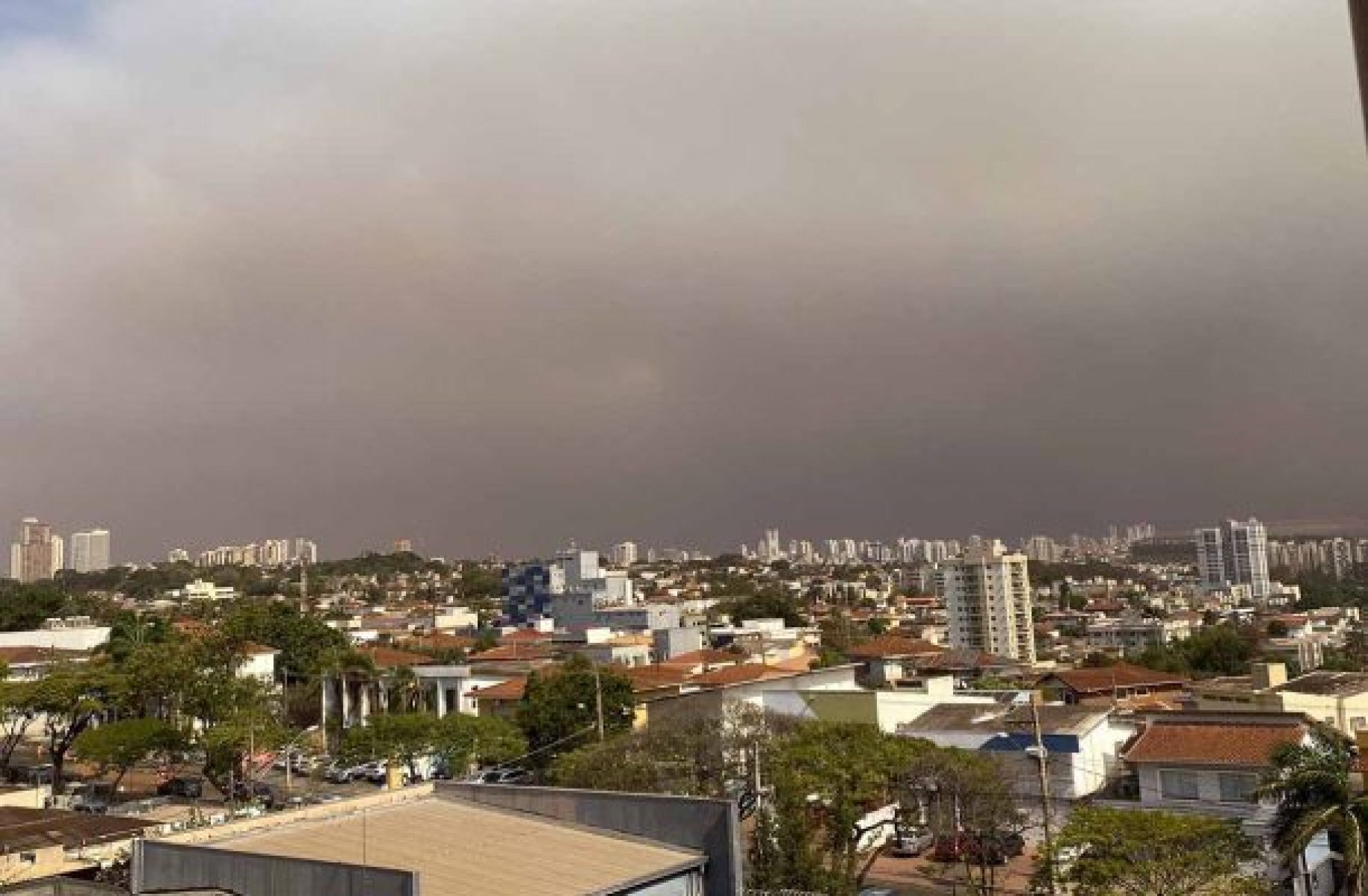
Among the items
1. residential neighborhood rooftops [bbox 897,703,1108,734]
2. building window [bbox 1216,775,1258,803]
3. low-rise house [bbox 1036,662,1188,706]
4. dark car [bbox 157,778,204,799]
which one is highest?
residential neighborhood rooftops [bbox 897,703,1108,734]

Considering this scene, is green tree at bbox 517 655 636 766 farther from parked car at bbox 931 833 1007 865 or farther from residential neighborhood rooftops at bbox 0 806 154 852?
residential neighborhood rooftops at bbox 0 806 154 852

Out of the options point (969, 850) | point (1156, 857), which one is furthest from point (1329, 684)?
point (1156, 857)

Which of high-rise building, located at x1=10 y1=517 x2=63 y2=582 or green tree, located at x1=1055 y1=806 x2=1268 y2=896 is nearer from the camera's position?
green tree, located at x1=1055 y1=806 x2=1268 y2=896

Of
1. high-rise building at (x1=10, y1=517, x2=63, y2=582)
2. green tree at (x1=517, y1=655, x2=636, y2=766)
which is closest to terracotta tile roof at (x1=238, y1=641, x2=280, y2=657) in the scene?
green tree at (x1=517, y1=655, x2=636, y2=766)

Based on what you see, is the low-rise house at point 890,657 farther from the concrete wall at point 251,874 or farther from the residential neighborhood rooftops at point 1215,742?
the concrete wall at point 251,874

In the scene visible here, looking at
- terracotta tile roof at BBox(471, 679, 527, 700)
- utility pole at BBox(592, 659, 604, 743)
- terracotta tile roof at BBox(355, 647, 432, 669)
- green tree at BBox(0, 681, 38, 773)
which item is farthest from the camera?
terracotta tile roof at BBox(355, 647, 432, 669)

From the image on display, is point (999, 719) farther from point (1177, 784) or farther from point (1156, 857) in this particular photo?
point (1156, 857)
